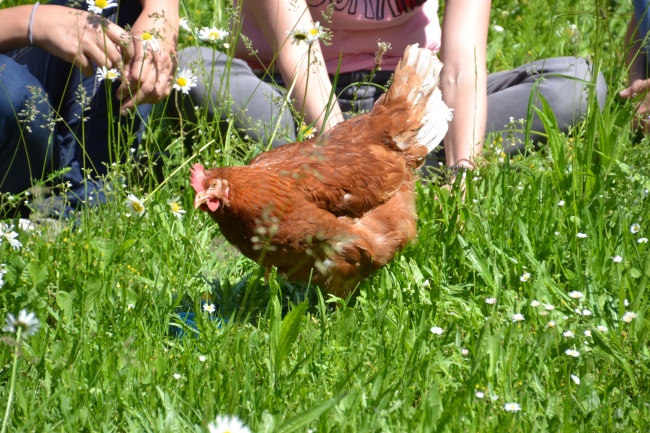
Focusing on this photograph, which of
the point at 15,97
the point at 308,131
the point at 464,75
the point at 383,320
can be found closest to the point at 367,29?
the point at 464,75

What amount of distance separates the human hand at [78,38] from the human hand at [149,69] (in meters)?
0.05

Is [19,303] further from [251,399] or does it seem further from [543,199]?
[543,199]

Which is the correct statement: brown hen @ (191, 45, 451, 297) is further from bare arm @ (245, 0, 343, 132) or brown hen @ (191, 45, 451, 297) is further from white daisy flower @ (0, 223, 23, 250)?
white daisy flower @ (0, 223, 23, 250)

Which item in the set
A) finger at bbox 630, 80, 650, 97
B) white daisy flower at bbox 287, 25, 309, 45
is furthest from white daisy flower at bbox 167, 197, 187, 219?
finger at bbox 630, 80, 650, 97

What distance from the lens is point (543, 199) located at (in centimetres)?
312

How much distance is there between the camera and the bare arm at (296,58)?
3291 millimetres

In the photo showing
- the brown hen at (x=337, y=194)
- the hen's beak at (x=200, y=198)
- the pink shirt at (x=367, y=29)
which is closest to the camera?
the hen's beak at (x=200, y=198)

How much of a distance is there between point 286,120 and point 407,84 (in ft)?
2.36

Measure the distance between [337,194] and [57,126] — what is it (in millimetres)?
1501

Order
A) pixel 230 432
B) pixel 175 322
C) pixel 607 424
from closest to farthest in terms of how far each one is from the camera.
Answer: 1. pixel 230 432
2. pixel 607 424
3. pixel 175 322

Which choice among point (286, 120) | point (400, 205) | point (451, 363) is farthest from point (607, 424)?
point (286, 120)

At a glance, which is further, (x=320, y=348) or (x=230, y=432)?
(x=320, y=348)

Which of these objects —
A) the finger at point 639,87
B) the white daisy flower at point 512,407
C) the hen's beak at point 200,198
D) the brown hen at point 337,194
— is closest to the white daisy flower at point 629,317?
the white daisy flower at point 512,407

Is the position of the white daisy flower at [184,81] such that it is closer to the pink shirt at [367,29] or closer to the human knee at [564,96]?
the pink shirt at [367,29]
